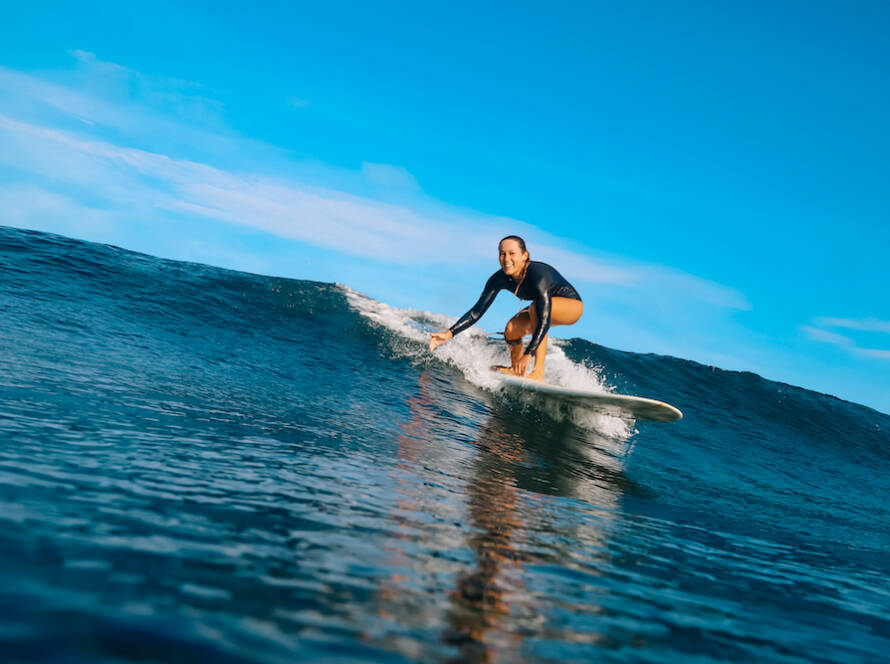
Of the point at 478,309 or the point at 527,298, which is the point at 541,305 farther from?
the point at 478,309

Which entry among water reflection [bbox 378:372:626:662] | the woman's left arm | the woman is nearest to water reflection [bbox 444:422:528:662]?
water reflection [bbox 378:372:626:662]

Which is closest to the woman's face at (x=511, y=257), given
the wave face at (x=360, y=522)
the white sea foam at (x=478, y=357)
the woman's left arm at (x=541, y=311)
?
the woman's left arm at (x=541, y=311)

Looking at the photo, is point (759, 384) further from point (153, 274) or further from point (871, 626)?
Answer: point (153, 274)

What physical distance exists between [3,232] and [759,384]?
18.3 m

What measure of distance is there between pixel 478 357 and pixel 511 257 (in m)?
4.28

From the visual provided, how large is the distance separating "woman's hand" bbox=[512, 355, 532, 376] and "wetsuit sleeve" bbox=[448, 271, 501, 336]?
927 millimetres

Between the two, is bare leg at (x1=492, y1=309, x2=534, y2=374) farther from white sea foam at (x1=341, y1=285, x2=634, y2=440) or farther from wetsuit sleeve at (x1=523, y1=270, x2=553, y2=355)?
white sea foam at (x1=341, y1=285, x2=634, y2=440)

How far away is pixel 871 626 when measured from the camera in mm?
2828

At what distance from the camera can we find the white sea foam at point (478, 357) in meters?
8.59

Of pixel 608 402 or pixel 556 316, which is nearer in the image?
pixel 608 402

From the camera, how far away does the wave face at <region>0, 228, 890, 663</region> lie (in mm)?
1638

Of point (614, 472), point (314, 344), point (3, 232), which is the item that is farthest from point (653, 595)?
point (3, 232)

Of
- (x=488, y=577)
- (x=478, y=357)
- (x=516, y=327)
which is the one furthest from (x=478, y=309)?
(x=488, y=577)

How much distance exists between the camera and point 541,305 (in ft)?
26.2
